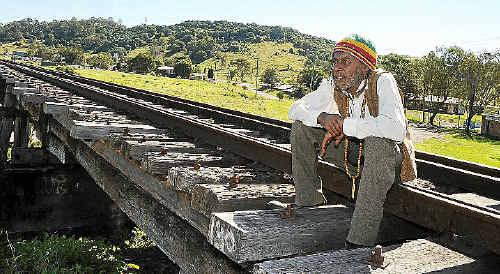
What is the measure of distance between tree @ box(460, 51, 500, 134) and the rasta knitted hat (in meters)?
52.0

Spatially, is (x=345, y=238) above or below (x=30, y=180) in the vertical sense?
above

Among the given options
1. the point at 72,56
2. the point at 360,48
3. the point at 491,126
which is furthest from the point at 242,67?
the point at 360,48

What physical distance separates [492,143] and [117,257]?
Result: 4147 centimetres

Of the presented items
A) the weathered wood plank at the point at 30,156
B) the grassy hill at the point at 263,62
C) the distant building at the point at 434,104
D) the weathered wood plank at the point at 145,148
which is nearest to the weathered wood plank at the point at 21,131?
the weathered wood plank at the point at 30,156

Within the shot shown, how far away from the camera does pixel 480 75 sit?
52.3 metres

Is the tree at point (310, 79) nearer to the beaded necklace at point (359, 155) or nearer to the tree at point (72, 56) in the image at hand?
the tree at point (72, 56)

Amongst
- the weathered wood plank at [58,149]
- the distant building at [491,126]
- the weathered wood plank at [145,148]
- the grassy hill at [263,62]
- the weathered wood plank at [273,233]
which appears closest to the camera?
the weathered wood plank at [273,233]

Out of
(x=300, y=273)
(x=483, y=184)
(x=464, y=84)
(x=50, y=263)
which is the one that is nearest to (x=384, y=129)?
(x=300, y=273)

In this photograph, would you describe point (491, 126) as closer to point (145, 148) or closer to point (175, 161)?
point (145, 148)

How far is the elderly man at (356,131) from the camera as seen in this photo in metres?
2.38

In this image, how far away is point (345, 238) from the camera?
8.20 ft

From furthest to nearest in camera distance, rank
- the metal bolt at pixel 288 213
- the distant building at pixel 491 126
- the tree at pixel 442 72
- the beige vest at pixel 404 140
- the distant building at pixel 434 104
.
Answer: the distant building at pixel 434 104 → the tree at pixel 442 72 → the distant building at pixel 491 126 → the beige vest at pixel 404 140 → the metal bolt at pixel 288 213

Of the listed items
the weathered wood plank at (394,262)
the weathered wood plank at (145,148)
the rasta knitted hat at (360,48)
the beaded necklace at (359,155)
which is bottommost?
the weathered wood plank at (394,262)

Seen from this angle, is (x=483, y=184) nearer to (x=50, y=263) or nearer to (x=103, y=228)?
(x=50, y=263)
